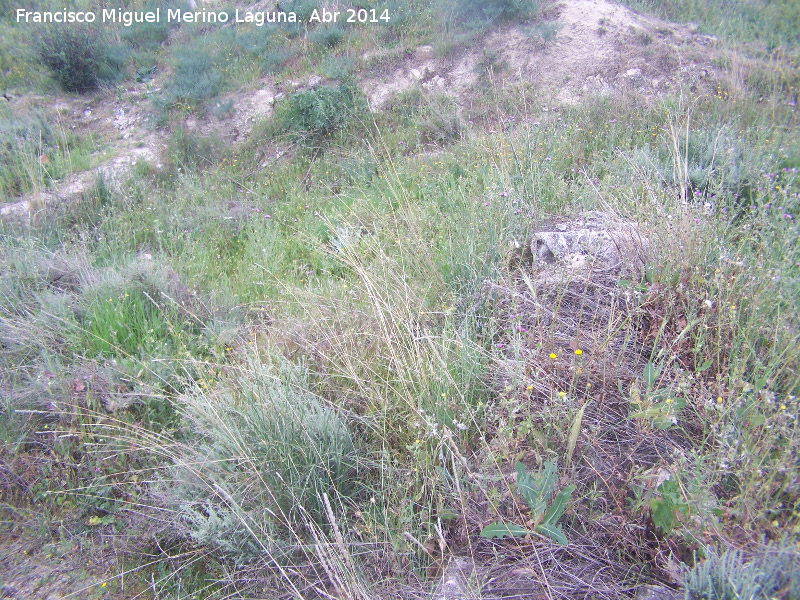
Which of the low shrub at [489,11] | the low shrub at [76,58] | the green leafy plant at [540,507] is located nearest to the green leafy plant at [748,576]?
the green leafy plant at [540,507]

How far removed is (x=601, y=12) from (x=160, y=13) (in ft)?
32.8

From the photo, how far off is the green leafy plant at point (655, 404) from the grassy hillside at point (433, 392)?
0.08 ft

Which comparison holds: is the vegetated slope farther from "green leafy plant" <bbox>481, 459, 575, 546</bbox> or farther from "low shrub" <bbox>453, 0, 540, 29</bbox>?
"green leafy plant" <bbox>481, 459, 575, 546</bbox>

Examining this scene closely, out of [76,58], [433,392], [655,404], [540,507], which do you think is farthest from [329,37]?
[540,507]

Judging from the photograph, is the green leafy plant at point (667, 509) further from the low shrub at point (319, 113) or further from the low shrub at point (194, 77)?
the low shrub at point (194, 77)

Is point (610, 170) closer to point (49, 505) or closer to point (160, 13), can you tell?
point (49, 505)

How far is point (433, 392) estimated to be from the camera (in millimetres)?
2266

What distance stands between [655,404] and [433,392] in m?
0.96

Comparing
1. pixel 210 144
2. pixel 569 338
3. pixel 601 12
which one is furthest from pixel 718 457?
pixel 601 12

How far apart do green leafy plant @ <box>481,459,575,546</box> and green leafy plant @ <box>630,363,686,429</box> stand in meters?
0.45

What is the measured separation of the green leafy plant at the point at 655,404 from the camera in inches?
73.7

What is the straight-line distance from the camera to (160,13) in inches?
448

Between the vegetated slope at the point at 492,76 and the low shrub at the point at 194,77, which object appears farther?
the low shrub at the point at 194,77

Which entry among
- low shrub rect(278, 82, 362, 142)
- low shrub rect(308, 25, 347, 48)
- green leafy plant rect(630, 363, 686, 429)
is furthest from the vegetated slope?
green leafy plant rect(630, 363, 686, 429)
